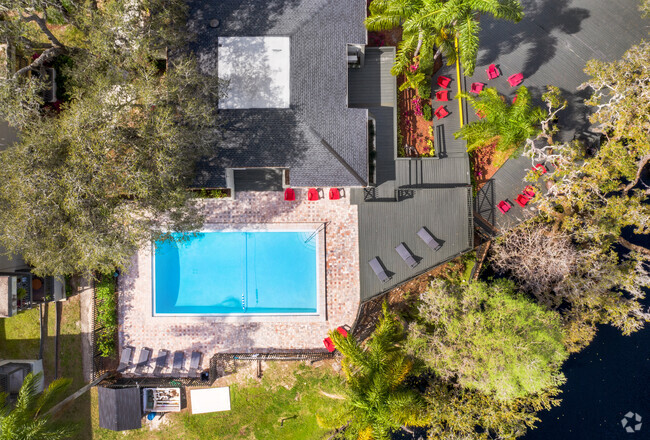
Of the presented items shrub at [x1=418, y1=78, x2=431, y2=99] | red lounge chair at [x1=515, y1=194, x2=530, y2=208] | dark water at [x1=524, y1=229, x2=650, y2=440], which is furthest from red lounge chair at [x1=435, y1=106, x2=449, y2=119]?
dark water at [x1=524, y1=229, x2=650, y2=440]

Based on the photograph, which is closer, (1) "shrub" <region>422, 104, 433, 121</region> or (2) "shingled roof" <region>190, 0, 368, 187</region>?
(2) "shingled roof" <region>190, 0, 368, 187</region>

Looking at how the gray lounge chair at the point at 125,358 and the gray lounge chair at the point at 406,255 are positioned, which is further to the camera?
the gray lounge chair at the point at 125,358

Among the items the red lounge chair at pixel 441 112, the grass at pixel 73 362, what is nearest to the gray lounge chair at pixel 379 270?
the red lounge chair at pixel 441 112

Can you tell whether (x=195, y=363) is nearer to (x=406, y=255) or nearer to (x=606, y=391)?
(x=406, y=255)

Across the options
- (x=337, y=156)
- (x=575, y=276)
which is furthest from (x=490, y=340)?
(x=337, y=156)

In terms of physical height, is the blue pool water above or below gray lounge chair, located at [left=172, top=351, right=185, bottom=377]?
above

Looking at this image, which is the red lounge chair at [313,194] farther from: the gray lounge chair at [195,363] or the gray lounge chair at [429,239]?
the gray lounge chair at [195,363]

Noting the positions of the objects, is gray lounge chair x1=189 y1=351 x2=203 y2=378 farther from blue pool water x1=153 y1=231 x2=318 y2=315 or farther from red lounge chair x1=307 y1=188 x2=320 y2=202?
red lounge chair x1=307 y1=188 x2=320 y2=202
